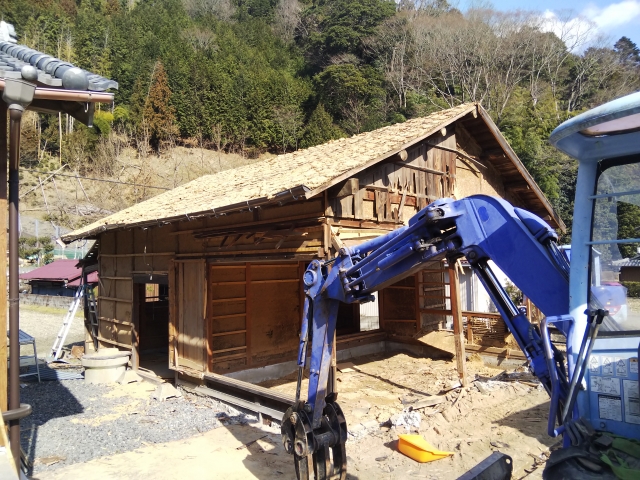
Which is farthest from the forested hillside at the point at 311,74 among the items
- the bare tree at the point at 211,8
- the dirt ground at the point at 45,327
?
the dirt ground at the point at 45,327

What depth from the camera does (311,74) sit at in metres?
44.4

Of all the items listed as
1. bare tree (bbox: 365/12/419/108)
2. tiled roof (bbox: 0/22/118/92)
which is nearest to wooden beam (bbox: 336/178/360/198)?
tiled roof (bbox: 0/22/118/92)

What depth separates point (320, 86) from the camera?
1512 inches

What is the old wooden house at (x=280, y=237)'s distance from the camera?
24.7 feet

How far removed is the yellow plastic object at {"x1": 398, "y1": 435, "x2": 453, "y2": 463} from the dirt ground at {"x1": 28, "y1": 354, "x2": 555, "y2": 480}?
79 mm

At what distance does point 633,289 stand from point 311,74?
4473 cm

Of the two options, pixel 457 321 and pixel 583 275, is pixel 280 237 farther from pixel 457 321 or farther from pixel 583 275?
pixel 583 275

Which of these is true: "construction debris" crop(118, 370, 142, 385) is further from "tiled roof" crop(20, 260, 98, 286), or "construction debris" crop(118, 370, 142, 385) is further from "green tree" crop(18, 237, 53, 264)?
"green tree" crop(18, 237, 53, 264)

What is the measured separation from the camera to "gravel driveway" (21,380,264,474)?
6773 mm

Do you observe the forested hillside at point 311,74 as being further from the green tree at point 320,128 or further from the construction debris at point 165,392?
the construction debris at point 165,392

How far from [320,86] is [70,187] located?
68.4 feet

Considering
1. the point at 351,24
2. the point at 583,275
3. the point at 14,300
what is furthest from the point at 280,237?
the point at 351,24

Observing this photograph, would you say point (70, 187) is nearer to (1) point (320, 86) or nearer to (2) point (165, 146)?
(2) point (165, 146)

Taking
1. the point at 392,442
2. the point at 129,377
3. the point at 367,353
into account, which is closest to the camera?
the point at 392,442
